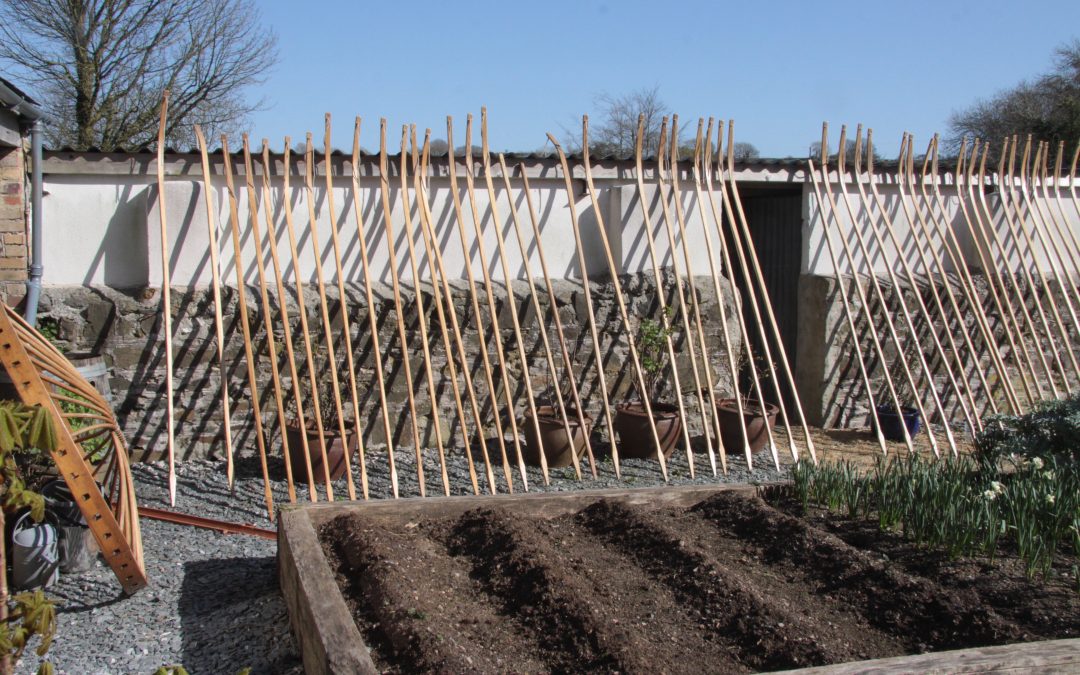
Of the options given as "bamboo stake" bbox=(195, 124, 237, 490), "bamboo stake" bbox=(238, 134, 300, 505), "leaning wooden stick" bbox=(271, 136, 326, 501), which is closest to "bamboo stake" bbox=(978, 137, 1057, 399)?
"leaning wooden stick" bbox=(271, 136, 326, 501)

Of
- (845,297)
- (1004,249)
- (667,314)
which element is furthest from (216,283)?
(1004,249)

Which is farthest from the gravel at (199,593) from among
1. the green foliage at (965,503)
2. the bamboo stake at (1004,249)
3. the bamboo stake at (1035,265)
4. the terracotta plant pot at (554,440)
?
the bamboo stake at (1035,265)

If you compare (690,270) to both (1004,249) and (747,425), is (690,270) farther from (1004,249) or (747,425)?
(1004,249)

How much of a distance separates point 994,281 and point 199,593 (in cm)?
671

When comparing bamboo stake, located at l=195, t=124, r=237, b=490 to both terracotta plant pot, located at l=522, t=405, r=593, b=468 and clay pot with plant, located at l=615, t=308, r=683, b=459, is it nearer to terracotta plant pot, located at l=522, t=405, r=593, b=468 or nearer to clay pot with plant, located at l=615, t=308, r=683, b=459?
terracotta plant pot, located at l=522, t=405, r=593, b=468

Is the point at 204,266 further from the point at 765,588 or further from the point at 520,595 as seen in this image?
the point at 765,588

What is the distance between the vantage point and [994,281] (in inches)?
310

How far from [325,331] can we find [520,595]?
2813 millimetres

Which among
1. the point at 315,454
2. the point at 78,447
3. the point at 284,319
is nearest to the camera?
the point at 78,447

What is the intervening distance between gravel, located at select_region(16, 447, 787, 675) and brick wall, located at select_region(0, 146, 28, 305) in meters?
1.25

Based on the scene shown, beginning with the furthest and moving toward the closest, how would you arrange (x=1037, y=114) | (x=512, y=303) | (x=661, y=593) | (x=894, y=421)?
(x=1037, y=114) < (x=894, y=421) < (x=512, y=303) < (x=661, y=593)

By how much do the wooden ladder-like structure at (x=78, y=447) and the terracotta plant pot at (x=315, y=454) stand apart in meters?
1.28

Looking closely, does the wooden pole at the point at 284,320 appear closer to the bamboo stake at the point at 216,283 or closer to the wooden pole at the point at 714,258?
the bamboo stake at the point at 216,283

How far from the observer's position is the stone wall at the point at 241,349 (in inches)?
221
